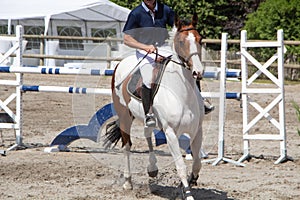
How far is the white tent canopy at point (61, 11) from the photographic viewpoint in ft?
84.1

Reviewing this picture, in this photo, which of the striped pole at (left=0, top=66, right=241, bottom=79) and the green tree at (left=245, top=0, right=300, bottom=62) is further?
the green tree at (left=245, top=0, right=300, bottom=62)

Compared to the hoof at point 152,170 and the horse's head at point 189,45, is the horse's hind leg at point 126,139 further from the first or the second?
the horse's head at point 189,45

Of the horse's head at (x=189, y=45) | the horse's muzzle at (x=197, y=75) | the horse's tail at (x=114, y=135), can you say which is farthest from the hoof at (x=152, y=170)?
the horse's muzzle at (x=197, y=75)

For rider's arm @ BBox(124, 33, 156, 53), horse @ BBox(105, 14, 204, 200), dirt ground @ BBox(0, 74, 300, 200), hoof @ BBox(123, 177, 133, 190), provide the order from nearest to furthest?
horse @ BBox(105, 14, 204, 200)
rider's arm @ BBox(124, 33, 156, 53)
dirt ground @ BBox(0, 74, 300, 200)
hoof @ BBox(123, 177, 133, 190)

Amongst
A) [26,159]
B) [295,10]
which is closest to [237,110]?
[26,159]

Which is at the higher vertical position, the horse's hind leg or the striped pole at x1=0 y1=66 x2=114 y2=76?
the striped pole at x1=0 y1=66 x2=114 y2=76

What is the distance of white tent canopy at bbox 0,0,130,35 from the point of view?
84.1ft

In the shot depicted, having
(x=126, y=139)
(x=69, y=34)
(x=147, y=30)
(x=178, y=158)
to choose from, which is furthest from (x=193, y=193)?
(x=69, y=34)

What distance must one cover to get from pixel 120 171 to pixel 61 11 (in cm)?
1816

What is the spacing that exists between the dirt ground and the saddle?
0.99 metres

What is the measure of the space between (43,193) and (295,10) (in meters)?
17.4

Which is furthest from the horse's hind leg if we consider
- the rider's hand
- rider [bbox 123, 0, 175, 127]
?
the rider's hand

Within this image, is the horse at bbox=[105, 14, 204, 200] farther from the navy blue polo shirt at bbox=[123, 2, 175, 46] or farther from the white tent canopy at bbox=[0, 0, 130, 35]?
the white tent canopy at bbox=[0, 0, 130, 35]

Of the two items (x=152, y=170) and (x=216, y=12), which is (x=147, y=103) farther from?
(x=216, y=12)
